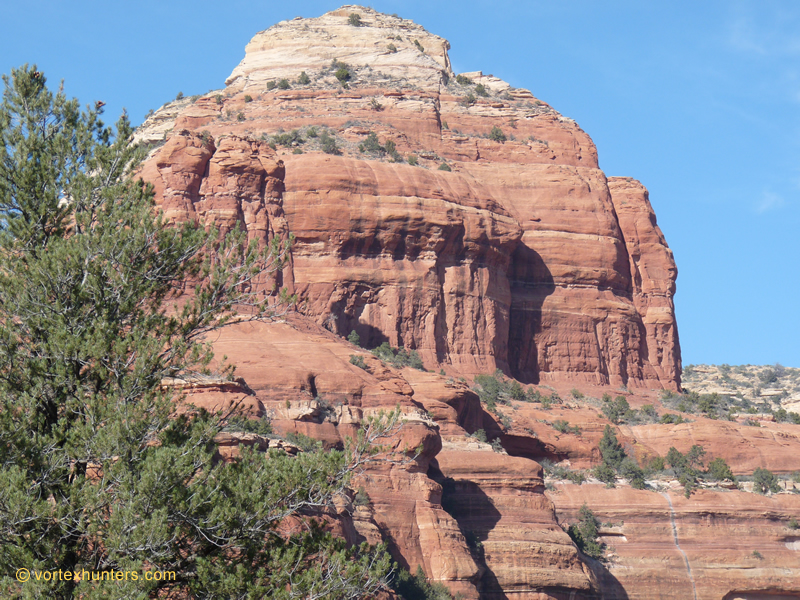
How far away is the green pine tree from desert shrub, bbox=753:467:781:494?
48.9 metres

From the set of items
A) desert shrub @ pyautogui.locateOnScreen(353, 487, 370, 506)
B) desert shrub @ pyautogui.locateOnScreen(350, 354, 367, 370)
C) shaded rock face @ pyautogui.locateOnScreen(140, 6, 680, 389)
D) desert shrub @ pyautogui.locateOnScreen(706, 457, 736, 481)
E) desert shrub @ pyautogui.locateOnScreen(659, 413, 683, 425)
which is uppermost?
shaded rock face @ pyautogui.locateOnScreen(140, 6, 680, 389)

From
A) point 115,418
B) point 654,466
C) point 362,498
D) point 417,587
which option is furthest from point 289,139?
point 115,418

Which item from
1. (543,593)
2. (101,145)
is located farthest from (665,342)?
(101,145)

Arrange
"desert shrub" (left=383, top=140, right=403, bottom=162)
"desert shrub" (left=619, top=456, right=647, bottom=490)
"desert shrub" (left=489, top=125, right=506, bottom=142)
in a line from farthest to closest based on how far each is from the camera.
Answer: "desert shrub" (left=489, top=125, right=506, bottom=142), "desert shrub" (left=383, top=140, right=403, bottom=162), "desert shrub" (left=619, top=456, right=647, bottom=490)

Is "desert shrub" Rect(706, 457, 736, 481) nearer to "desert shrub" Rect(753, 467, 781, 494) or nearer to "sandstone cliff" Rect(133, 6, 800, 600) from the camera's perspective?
"desert shrub" Rect(753, 467, 781, 494)

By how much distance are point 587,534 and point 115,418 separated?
45.8 meters

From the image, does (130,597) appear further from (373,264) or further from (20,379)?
(373,264)

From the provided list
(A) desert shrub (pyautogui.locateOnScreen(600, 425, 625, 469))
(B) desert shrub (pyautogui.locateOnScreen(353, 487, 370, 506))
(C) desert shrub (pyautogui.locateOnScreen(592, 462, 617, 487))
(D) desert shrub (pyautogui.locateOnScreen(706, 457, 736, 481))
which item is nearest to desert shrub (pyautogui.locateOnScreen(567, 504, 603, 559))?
(C) desert shrub (pyautogui.locateOnScreen(592, 462, 617, 487))

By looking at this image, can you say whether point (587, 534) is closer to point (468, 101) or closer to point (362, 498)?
point (362, 498)

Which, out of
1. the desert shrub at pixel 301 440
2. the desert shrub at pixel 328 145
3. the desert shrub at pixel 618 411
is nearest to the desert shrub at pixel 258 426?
the desert shrub at pixel 301 440

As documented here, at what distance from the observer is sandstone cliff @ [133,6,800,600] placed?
167 feet

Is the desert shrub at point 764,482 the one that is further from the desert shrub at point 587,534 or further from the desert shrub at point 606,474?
the desert shrub at point 587,534

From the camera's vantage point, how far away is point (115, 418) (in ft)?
64.5

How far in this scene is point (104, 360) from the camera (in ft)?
67.2
